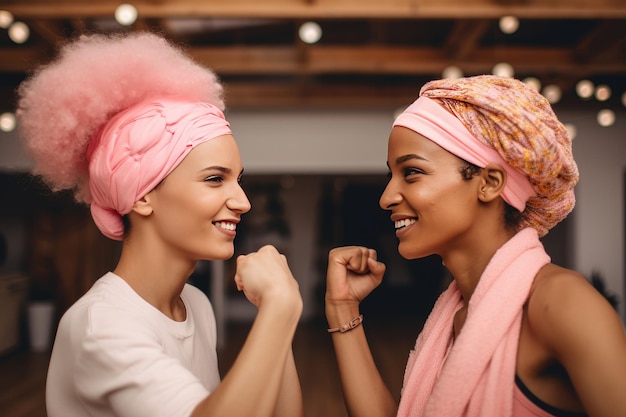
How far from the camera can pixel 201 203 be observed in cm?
134

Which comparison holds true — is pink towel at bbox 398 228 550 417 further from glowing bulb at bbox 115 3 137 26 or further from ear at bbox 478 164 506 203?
glowing bulb at bbox 115 3 137 26

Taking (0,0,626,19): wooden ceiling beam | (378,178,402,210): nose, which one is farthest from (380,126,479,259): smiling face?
(0,0,626,19): wooden ceiling beam

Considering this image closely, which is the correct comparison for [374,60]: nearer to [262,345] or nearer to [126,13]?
[126,13]

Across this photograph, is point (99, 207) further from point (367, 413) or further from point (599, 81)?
point (599, 81)

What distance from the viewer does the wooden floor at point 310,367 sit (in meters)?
4.47

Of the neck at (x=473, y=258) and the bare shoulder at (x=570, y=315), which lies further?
the neck at (x=473, y=258)

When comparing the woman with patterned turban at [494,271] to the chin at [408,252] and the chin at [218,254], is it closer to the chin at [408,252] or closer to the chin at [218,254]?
the chin at [408,252]

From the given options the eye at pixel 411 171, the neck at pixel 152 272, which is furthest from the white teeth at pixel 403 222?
the neck at pixel 152 272

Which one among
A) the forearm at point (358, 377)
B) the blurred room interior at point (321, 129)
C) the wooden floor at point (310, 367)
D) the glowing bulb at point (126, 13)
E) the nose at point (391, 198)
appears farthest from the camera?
the wooden floor at point (310, 367)

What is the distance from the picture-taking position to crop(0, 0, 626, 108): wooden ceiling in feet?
12.2

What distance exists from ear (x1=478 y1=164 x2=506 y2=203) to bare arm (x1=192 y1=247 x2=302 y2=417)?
52cm

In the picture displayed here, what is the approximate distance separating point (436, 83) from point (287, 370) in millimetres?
860

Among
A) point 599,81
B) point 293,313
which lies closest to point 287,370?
point 293,313

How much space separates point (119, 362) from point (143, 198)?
16.6 inches
